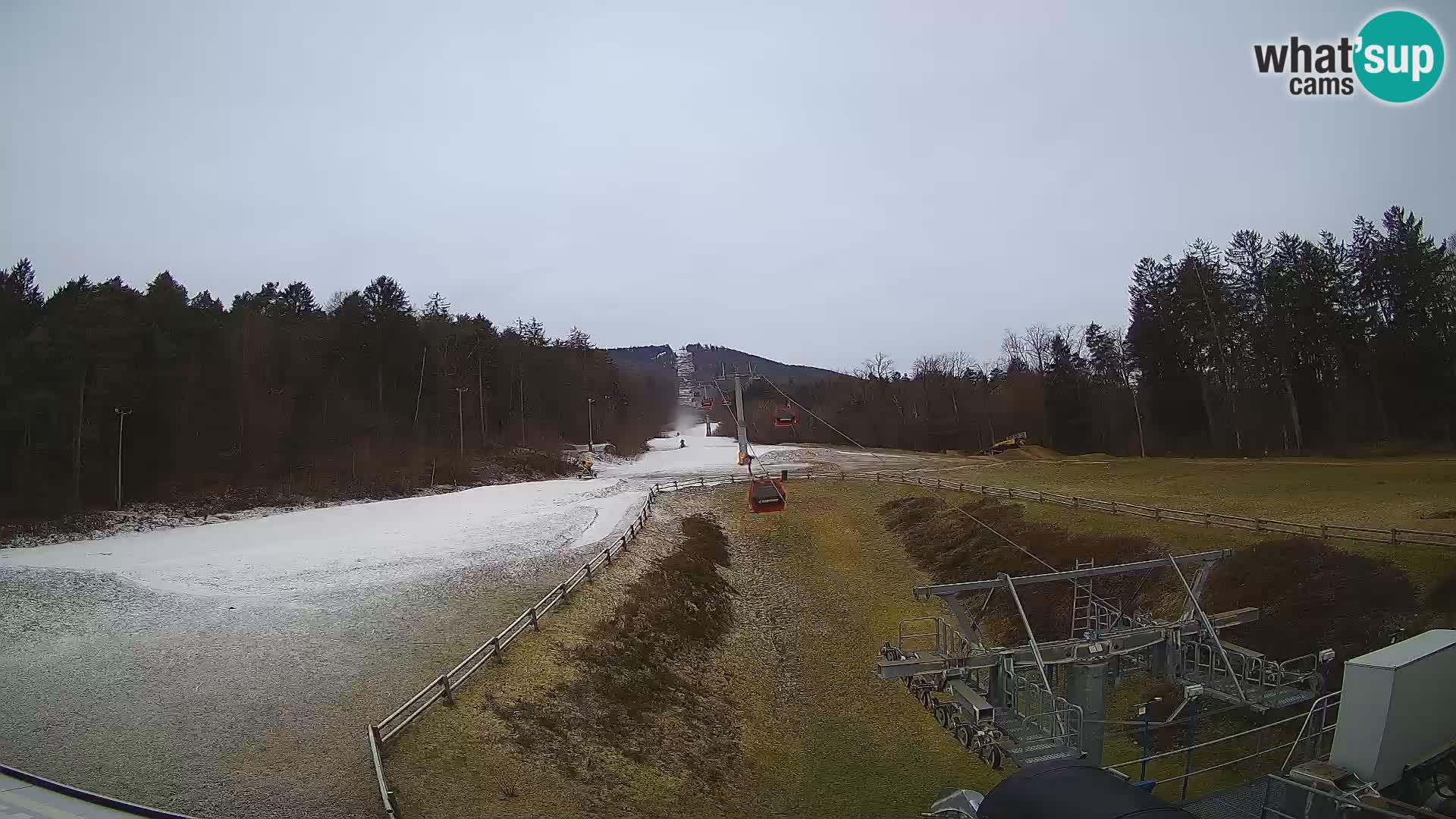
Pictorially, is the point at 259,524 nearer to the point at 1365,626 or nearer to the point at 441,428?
the point at 441,428

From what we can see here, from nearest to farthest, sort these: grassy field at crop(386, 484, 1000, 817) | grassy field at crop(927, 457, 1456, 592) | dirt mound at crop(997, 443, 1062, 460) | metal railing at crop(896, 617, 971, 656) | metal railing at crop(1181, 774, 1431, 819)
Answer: metal railing at crop(1181, 774, 1431, 819), grassy field at crop(386, 484, 1000, 817), metal railing at crop(896, 617, 971, 656), grassy field at crop(927, 457, 1456, 592), dirt mound at crop(997, 443, 1062, 460)

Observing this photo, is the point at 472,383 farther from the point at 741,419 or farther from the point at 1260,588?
the point at 1260,588

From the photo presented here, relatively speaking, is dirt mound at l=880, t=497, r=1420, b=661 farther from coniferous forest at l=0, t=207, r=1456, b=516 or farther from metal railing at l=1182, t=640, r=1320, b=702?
coniferous forest at l=0, t=207, r=1456, b=516

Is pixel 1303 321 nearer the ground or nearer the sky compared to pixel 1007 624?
nearer the sky

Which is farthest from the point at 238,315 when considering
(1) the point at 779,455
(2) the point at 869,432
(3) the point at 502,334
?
(2) the point at 869,432

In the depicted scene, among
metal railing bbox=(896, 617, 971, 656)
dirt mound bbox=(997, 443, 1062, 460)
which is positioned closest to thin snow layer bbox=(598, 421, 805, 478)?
dirt mound bbox=(997, 443, 1062, 460)

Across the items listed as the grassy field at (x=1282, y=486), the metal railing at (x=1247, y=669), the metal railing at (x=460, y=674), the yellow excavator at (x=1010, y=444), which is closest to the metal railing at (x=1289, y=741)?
the metal railing at (x=1247, y=669)
